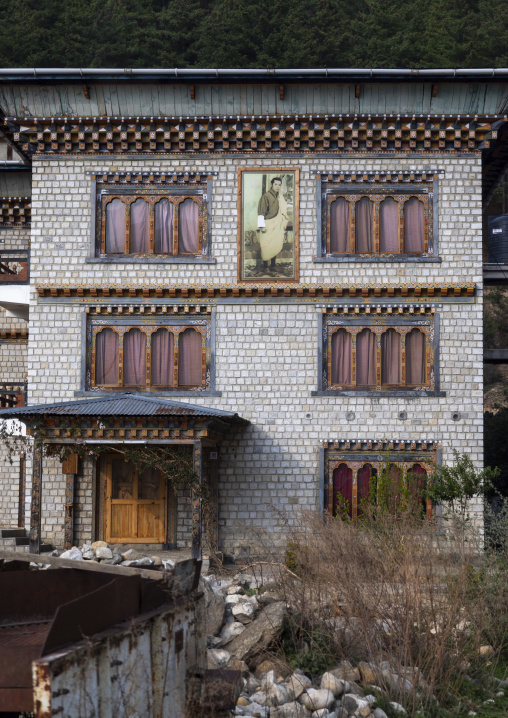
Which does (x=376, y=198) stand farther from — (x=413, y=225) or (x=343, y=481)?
(x=343, y=481)

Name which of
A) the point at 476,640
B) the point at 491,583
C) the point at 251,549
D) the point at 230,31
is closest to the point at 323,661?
the point at 476,640

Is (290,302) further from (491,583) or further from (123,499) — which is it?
(491,583)

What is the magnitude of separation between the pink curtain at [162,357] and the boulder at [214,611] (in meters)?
8.79

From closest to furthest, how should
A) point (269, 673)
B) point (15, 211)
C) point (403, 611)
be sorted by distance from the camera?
point (269, 673) < point (403, 611) < point (15, 211)

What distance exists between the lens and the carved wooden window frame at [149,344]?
20062mm

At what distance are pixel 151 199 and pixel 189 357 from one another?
3.97 m

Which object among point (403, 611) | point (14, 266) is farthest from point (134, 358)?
point (403, 611)

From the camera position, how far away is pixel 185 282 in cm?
2019

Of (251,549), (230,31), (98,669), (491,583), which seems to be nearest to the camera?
(98,669)

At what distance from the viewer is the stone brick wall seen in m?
19.7

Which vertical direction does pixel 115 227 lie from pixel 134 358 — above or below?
above

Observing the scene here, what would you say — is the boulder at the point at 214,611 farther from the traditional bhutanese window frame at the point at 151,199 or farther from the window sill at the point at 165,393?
the traditional bhutanese window frame at the point at 151,199

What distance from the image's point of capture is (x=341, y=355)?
2016 centimetres

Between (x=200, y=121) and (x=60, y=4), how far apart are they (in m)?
26.5
